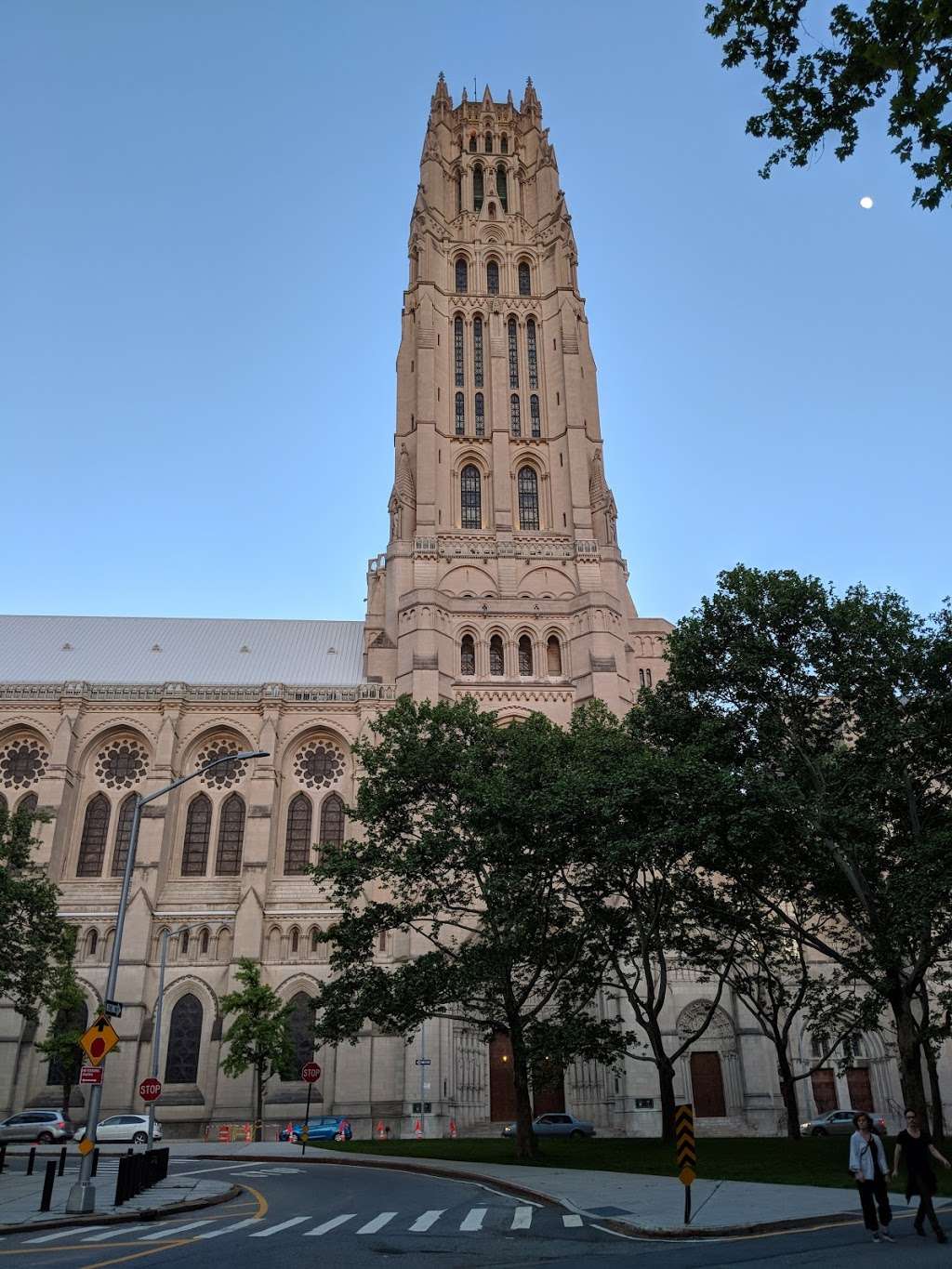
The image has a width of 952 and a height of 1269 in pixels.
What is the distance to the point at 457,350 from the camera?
2295 inches

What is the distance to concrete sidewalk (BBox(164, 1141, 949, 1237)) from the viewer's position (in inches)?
465

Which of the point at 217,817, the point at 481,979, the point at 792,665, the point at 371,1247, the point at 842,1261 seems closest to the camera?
the point at 842,1261

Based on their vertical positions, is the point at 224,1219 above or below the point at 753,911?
below

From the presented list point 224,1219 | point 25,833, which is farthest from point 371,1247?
point 25,833

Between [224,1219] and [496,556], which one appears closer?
[224,1219]

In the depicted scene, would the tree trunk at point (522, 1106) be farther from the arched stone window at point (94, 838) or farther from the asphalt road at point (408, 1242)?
the arched stone window at point (94, 838)

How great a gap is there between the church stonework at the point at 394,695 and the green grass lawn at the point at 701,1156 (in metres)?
9.09

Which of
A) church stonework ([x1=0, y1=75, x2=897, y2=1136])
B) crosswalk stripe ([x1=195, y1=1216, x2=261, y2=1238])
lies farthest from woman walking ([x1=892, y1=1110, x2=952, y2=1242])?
church stonework ([x1=0, y1=75, x2=897, y2=1136])

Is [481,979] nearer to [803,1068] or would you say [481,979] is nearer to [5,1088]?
[803,1068]

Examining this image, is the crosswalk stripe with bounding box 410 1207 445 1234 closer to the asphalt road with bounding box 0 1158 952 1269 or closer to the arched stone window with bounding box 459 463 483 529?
the asphalt road with bounding box 0 1158 952 1269

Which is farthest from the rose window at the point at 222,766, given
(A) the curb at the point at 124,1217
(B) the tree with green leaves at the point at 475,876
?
(A) the curb at the point at 124,1217

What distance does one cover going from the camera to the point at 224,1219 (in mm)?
13891

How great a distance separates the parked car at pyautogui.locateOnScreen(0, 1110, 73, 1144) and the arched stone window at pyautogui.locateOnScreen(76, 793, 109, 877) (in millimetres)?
13060

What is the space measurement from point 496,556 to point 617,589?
22.2 ft
